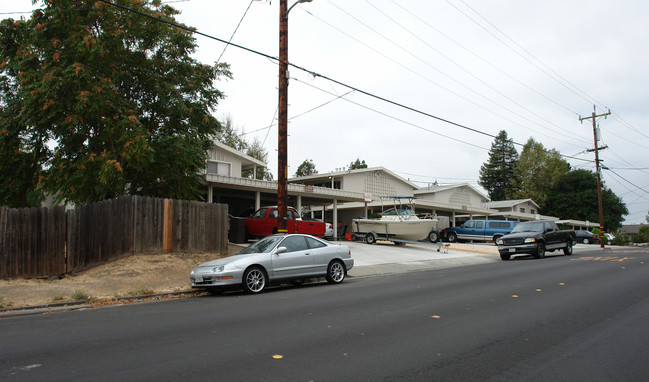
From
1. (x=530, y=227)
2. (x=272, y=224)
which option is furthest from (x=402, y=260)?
(x=530, y=227)

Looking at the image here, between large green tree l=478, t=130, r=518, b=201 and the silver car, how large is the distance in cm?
7933

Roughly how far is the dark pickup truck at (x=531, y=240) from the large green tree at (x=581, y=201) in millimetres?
47852

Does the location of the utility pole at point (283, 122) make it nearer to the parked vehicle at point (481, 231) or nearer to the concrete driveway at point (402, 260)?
the concrete driveway at point (402, 260)

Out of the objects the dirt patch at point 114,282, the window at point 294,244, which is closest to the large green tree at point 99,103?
the dirt patch at point 114,282

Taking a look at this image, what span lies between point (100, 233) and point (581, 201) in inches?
2589

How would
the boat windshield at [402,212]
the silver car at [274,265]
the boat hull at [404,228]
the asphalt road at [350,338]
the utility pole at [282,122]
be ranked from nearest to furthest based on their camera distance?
1. the asphalt road at [350,338]
2. the silver car at [274,265]
3. the utility pole at [282,122]
4. the boat hull at [404,228]
5. the boat windshield at [402,212]

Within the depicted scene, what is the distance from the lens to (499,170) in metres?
86.0

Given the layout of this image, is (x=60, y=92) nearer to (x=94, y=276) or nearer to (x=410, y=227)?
(x=94, y=276)

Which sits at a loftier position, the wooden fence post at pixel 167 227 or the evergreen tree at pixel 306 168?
the evergreen tree at pixel 306 168

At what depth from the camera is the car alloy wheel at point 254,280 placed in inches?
415

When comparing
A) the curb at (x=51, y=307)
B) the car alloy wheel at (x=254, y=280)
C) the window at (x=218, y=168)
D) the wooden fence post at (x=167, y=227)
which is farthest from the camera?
the window at (x=218, y=168)

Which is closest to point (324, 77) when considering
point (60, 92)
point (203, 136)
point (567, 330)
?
point (203, 136)

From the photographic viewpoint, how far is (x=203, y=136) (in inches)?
706

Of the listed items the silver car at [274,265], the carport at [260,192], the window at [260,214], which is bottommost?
the silver car at [274,265]
